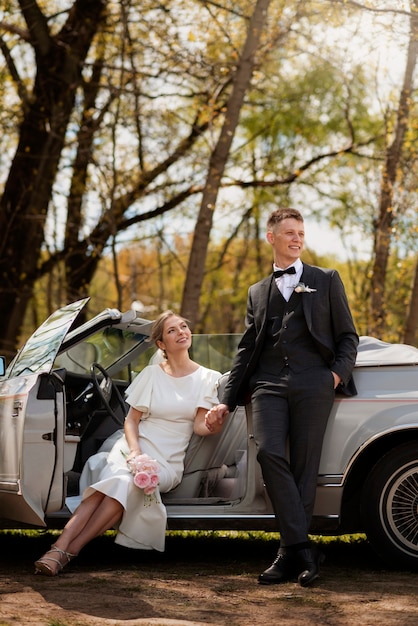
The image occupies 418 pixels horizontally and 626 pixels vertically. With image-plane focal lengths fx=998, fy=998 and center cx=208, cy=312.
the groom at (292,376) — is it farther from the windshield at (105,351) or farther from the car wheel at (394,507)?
the windshield at (105,351)

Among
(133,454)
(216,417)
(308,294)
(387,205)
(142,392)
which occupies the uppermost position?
(387,205)

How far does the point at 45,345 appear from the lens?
20.0ft

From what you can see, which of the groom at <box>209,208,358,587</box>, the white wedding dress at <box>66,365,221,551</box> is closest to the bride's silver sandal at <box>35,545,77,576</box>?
the white wedding dress at <box>66,365,221,551</box>

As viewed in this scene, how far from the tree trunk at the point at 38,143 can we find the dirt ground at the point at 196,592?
10388 mm

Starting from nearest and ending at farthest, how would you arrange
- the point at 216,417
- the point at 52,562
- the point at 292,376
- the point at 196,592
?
1. the point at 196,592
2. the point at 52,562
3. the point at 292,376
4. the point at 216,417

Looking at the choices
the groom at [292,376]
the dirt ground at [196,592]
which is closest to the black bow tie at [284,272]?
the groom at [292,376]

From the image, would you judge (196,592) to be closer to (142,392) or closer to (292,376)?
(292,376)

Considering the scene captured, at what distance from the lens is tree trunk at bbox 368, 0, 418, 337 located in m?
14.4

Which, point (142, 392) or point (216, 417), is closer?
point (216, 417)

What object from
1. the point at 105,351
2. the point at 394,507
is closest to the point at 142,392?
the point at 105,351

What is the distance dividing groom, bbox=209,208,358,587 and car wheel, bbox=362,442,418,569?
0.38m

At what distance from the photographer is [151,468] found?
593 cm

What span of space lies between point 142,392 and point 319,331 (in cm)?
127

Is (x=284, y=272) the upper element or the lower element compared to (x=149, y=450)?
upper
